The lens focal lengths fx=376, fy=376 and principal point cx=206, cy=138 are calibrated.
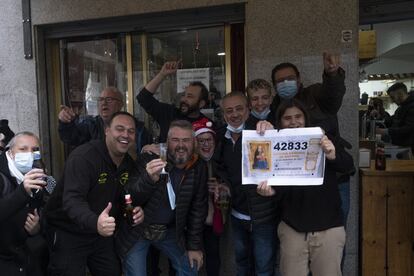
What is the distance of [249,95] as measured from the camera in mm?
3219

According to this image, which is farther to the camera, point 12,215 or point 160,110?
point 160,110

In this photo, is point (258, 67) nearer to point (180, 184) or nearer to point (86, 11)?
point (180, 184)

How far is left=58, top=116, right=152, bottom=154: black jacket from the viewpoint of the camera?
4.11 metres

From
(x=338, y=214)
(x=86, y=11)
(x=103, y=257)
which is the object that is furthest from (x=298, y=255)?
(x=86, y=11)

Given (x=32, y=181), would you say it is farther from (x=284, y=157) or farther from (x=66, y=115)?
(x=284, y=157)

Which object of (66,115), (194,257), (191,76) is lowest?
(194,257)

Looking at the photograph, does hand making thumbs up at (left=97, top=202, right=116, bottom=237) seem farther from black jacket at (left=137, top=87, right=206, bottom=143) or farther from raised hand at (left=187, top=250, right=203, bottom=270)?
black jacket at (left=137, top=87, right=206, bottom=143)

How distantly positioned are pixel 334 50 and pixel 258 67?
775 mm

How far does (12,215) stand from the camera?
2.64 meters

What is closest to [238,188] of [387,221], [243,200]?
[243,200]

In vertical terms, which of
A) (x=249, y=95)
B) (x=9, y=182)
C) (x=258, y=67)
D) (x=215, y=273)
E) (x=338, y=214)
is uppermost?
(x=258, y=67)

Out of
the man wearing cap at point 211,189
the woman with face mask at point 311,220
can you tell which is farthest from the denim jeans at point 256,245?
the woman with face mask at point 311,220

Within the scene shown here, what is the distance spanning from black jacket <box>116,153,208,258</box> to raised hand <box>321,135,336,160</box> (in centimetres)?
110

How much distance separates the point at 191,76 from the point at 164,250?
7.30ft
